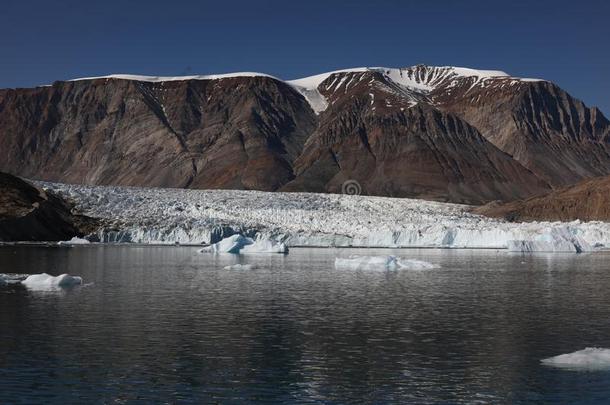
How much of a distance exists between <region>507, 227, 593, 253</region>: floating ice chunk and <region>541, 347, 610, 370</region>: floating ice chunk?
194ft

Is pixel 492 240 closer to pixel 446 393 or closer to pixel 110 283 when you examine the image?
pixel 110 283

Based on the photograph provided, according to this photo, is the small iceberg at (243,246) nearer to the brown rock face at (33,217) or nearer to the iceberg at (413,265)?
the iceberg at (413,265)

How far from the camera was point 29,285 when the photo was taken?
34.5 m

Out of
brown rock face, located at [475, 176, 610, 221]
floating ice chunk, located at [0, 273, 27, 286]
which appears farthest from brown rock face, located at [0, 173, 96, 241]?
brown rock face, located at [475, 176, 610, 221]

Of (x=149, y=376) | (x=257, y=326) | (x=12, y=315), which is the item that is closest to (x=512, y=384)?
(x=149, y=376)

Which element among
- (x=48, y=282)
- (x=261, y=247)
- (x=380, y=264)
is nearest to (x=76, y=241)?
(x=261, y=247)

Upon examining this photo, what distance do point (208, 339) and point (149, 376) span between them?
467cm

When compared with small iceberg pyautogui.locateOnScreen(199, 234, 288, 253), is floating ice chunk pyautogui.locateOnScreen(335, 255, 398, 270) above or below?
below

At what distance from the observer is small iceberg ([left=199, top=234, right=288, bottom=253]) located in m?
67.7

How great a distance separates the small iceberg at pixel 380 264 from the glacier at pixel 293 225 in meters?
30.8

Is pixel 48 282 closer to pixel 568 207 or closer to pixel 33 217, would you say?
pixel 33 217

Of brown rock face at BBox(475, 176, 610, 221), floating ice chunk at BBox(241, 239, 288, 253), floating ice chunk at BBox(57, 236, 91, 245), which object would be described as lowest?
floating ice chunk at BBox(241, 239, 288, 253)

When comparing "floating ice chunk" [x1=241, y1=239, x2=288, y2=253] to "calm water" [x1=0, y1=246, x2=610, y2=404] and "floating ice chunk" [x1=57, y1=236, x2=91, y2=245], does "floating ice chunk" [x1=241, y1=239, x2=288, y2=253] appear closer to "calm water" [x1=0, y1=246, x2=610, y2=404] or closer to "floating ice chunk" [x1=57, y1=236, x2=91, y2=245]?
"floating ice chunk" [x1=57, y1=236, x2=91, y2=245]

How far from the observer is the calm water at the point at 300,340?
1570 centimetres
